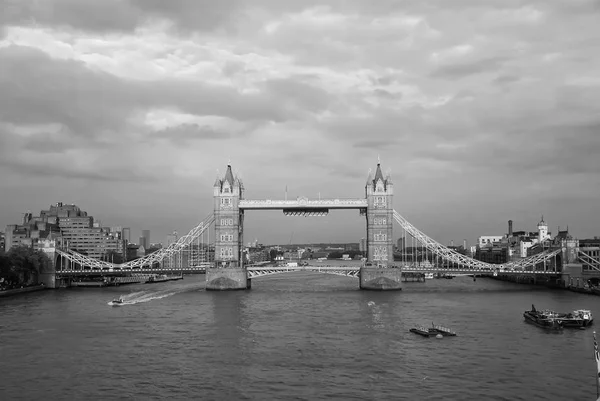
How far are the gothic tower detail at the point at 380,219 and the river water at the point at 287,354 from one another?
1057 inches

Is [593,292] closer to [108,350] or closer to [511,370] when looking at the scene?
[511,370]

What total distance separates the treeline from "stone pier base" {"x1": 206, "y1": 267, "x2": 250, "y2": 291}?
102 ft

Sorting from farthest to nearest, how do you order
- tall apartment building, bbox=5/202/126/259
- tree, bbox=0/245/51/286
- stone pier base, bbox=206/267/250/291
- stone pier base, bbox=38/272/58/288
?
tall apartment building, bbox=5/202/126/259 → stone pier base, bbox=38/272/58/288 → stone pier base, bbox=206/267/250/291 → tree, bbox=0/245/51/286

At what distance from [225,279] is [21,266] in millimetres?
34379

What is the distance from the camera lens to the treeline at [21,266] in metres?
97.4

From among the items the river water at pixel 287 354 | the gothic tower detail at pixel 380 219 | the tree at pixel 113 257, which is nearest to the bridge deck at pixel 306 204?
the gothic tower detail at pixel 380 219

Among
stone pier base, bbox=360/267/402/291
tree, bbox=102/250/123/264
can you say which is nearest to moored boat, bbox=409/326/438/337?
stone pier base, bbox=360/267/402/291

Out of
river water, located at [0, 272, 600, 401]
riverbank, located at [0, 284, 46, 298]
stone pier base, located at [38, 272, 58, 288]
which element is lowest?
river water, located at [0, 272, 600, 401]

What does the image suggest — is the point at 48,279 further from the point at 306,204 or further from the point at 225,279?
the point at 306,204

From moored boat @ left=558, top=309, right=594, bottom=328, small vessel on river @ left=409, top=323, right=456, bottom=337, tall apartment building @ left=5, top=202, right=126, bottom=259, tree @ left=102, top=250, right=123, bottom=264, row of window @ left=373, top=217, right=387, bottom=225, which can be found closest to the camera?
small vessel on river @ left=409, top=323, right=456, bottom=337

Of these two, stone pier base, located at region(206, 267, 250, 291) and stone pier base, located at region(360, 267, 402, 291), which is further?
stone pier base, located at region(206, 267, 250, 291)

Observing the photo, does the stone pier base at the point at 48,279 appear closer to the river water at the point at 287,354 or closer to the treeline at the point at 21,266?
the treeline at the point at 21,266

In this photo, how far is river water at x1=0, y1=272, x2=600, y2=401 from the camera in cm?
3534

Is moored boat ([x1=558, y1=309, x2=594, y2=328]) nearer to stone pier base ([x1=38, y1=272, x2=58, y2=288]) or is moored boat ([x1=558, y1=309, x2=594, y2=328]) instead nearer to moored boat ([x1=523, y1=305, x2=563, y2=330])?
moored boat ([x1=523, y1=305, x2=563, y2=330])
